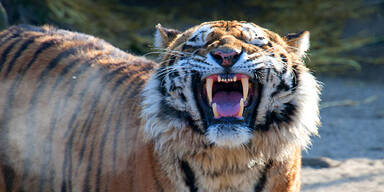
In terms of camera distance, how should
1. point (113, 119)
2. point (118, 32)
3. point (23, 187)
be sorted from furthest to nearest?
point (118, 32) < point (23, 187) < point (113, 119)

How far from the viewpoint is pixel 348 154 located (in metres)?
4.57

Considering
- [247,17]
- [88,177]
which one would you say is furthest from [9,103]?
[247,17]

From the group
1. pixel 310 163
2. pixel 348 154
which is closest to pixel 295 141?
pixel 310 163

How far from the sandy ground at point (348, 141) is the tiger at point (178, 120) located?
1118 mm

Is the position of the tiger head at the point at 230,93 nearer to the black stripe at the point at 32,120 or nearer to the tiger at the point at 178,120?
the tiger at the point at 178,120

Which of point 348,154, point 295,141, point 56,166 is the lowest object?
point 348,154

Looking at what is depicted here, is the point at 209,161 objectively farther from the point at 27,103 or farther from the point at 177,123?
the point at 27,103

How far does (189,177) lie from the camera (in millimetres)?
2355

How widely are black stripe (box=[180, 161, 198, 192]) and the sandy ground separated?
4.32 ft

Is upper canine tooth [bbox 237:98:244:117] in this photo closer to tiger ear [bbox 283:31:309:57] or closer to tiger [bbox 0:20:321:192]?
tiger [bbox 0:20:321:192]

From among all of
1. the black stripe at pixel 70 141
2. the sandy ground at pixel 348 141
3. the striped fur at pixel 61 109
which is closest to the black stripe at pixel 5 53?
the striped fur at pixel 61 109

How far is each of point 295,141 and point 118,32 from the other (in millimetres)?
5450

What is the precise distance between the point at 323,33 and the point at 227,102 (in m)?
6.38

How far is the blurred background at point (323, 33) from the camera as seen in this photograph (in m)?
4.77
